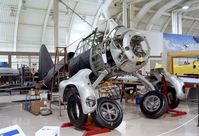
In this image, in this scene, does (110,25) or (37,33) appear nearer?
(110,25)

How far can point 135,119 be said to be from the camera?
17.5 ft

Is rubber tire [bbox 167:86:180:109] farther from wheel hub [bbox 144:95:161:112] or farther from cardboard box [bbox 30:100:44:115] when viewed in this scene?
cardboard box [bbox 30:100:44:115]

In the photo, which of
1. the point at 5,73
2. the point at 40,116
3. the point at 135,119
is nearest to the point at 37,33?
the point at 5,73

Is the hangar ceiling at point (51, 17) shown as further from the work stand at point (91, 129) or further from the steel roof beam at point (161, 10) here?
the work stand at point (91, 129)

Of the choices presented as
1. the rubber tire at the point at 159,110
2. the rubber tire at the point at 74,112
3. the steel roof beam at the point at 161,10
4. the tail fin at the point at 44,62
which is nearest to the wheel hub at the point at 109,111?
the rubber tire at the point at 74,112

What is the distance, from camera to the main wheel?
430 cm

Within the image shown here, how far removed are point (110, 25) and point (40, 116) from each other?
9.37ft

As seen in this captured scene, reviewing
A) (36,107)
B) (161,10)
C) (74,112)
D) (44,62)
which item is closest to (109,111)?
(74,112)

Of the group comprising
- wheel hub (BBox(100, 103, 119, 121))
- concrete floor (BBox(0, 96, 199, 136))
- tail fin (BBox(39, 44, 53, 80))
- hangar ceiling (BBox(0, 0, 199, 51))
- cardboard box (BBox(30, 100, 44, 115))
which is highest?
hangar ceiling (BBox(0, 0, 199, 51))

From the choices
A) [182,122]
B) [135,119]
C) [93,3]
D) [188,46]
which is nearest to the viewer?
[182,122]

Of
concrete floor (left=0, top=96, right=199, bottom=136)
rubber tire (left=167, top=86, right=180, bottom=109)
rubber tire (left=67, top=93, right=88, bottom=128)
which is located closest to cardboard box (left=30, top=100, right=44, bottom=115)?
concrete floor (left=0, top=96, right=199, bottom=136)

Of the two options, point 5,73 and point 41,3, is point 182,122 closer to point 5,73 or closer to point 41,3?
point 5,73

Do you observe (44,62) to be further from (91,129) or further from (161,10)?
(161,10)

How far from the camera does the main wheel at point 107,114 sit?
4.30 m
